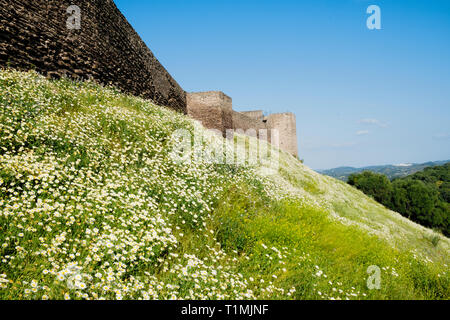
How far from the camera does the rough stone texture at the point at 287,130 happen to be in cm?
3014

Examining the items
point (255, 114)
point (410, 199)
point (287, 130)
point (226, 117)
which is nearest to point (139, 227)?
point (226, 117)

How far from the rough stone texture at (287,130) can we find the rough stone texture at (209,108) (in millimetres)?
12027

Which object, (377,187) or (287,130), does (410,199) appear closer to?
(377,187)

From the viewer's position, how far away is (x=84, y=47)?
991 centimetres

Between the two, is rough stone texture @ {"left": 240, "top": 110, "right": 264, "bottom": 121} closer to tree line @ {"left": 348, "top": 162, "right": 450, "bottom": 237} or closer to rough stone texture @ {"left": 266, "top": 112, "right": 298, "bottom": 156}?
rough stone texture @ {"left": 266, "top": 112, "right": 298, "bottom": 156}

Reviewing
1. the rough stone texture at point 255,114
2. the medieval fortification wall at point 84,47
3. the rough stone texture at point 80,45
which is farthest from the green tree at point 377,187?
the rough stone texture at point 80,45

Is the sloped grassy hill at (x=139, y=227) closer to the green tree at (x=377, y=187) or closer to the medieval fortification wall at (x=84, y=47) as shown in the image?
the medieval fortification wall at (x=84, y=47)

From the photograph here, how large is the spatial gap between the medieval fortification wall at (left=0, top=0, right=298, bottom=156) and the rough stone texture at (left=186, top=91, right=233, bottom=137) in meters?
1.66

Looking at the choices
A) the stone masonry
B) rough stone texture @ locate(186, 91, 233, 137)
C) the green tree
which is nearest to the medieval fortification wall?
rough stone texture @ locate(186, 91, 233, 137)

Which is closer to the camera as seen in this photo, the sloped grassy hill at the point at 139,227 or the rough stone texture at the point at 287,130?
the sloped grassy hill at the point at 139,227

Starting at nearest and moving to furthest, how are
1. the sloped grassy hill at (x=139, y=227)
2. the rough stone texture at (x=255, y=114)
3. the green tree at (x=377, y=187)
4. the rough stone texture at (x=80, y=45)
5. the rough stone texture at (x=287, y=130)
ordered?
1. the sloped grassy hill at (x=139, y=227)
2. the rough stone texture at (x=80, y=45)
3. the rough stone texture at (x=255, y=114)
4. the rough stone texture at (x=287, y=130)
5. the green tree at (x=377, y=187)

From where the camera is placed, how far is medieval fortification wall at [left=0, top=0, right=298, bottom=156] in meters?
7.67

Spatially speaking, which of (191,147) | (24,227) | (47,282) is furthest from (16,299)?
(191,147)
